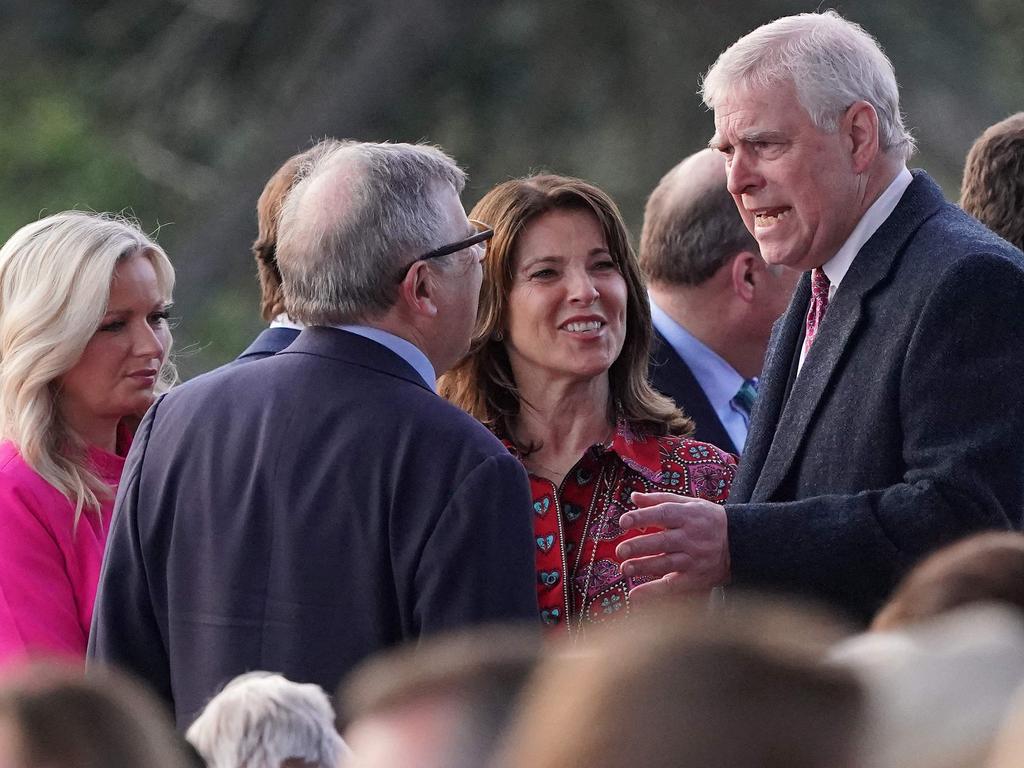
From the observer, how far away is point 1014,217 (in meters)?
4.05

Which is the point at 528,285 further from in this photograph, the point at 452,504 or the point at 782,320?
the point at 452,504

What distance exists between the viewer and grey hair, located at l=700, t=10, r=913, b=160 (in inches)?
134

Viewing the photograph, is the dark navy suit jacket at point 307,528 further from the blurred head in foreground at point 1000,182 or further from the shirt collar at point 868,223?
the blurred head in foreground at point 1000,182

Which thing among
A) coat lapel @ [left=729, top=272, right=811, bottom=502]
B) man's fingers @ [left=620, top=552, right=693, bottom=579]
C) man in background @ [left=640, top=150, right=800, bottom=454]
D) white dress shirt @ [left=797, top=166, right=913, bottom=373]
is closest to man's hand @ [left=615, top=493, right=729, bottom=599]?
man's fingers @ [left=620, top=552, right=693, bottom=579]

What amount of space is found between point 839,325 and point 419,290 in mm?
797

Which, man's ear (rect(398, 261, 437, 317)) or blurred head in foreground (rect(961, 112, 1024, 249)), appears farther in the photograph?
blurred head in foreground (rect(961, 112, 1024, 249))

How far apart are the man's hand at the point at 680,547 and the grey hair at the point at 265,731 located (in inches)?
40.8

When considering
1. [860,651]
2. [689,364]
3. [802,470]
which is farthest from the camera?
[689,364]

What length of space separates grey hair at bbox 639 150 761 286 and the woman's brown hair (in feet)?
2.69

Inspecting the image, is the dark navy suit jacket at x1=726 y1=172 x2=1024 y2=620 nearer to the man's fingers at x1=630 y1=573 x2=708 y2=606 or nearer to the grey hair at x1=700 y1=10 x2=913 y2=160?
the man's fingers at x1=630 y1=573 x2=708 y2=606

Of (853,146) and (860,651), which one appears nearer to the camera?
(860,651)

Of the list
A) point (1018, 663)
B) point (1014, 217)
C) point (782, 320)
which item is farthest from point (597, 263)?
point (1018, 663)

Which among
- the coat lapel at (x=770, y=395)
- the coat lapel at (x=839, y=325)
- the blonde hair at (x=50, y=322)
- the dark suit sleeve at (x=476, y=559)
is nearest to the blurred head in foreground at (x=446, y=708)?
the dark suit sleeve at (x=476, y=559)

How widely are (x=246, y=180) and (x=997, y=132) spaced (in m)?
7.94
